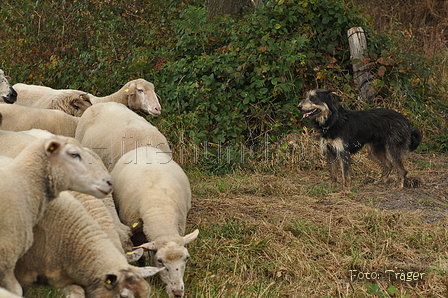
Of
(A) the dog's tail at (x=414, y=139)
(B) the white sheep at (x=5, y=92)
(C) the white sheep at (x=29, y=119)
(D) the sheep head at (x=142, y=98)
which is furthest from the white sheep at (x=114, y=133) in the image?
(A) the dog's tail at (x=414, y=139)

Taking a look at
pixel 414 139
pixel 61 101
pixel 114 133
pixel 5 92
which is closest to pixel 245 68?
pixel 414 139

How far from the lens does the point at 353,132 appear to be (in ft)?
25.9

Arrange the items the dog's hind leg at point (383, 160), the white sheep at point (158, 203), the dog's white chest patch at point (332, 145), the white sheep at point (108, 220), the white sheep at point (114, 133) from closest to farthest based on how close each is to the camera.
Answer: the white sheep at point (108, 220) → the white sheep at point (158, 203) → the white sheep at point (114, 133) → the dog's white chest patch at point (332, 145) → the dog's hind leg at point (383, 160)

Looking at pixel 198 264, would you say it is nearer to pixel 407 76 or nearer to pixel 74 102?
pixel 74 102

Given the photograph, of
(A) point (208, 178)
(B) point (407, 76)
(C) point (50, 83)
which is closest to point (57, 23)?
(C) point (50, 83)

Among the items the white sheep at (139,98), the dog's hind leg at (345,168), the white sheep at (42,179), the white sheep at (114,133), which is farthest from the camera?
the white sheep at (139,98)

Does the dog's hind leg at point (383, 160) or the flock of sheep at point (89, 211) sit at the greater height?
the flock of sheep at point (89, 211)

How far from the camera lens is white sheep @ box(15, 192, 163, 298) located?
3863 mm

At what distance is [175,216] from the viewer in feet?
16.4

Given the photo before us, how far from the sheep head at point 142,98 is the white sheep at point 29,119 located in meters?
1.25

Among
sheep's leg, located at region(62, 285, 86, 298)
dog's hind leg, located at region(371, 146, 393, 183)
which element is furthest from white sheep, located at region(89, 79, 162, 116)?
sheep's leg, located at region(62, 285, 86, 298)

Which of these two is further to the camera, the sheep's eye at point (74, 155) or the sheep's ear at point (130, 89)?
the sheep's ear at point (130, 89)

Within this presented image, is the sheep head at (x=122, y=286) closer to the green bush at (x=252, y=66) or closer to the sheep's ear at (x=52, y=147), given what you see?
the sheep's ear at (x=52, y=147)

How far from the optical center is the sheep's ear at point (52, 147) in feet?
12.0
